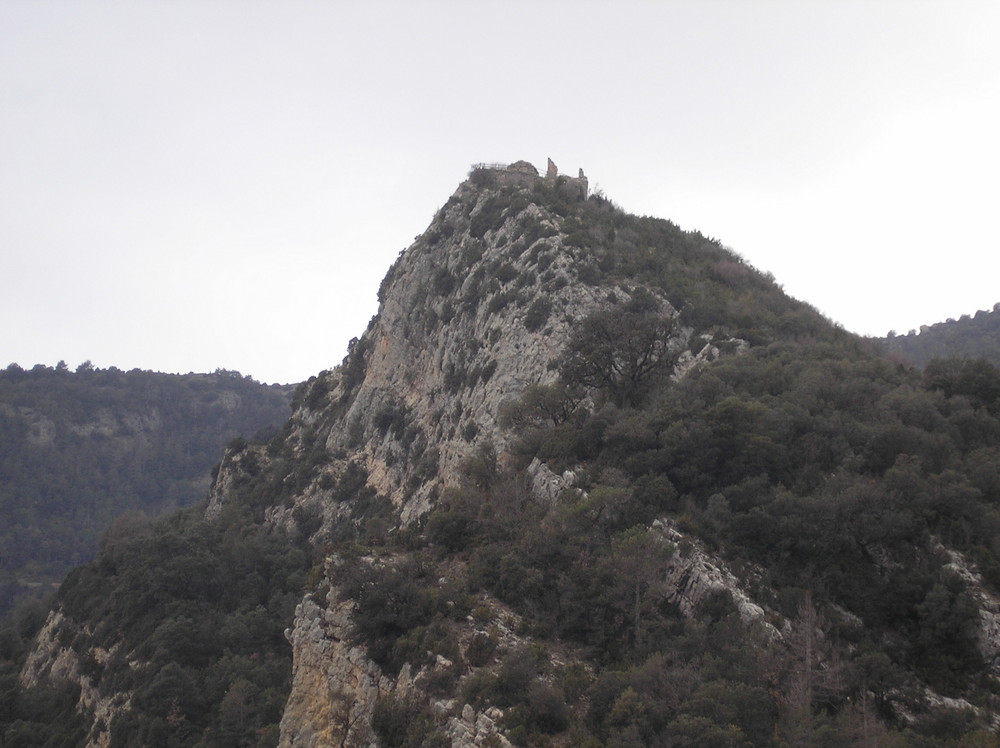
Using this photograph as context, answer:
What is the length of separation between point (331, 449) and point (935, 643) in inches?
1470

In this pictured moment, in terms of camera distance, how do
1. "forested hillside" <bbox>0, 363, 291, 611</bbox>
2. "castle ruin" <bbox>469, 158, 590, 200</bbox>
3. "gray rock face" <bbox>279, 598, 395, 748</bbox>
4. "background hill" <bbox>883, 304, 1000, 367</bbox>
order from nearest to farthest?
"gray rock face" <bbox>279, 598, 395, 748</bbox>
"castle ruin" <bbox>469, 158, 590, 200</bbox>
"background hill" <bbox>883, 304, 1000, 367</bbox>
"forested hillside" <bbox>0, 363, 291, 611</bbox>

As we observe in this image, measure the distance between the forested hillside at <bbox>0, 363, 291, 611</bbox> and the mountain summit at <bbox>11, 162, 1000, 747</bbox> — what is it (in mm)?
49993

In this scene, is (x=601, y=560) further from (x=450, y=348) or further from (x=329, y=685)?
(x=450, y=348)

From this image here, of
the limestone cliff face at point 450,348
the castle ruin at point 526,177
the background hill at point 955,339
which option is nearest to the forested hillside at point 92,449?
the limestone cliff face at point 450,348

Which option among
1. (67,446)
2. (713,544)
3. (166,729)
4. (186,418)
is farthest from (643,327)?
(186,418)

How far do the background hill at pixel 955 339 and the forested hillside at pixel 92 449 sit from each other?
66000 millimetres

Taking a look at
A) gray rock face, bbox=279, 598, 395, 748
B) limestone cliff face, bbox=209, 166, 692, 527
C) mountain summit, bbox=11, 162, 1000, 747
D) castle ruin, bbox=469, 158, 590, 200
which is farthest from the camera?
castle ruin, bbox=469, 158, 590, 200

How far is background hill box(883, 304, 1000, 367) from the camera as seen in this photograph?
2503 inches

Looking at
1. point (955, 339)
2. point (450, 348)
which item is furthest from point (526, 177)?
point (955, 339)

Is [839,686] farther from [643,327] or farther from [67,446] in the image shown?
[67,446]

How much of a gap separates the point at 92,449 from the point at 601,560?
112084mm

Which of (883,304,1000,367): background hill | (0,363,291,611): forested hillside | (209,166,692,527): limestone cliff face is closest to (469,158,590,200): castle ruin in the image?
(209,166,692,527): limestone cliff face

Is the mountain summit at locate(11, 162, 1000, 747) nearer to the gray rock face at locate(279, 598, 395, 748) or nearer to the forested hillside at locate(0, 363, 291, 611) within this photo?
the gray rock face at locate(279, 598, 395, 748)

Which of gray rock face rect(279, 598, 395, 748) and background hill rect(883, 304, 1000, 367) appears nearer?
gray rock face rect(279, 598, 395, 748)
